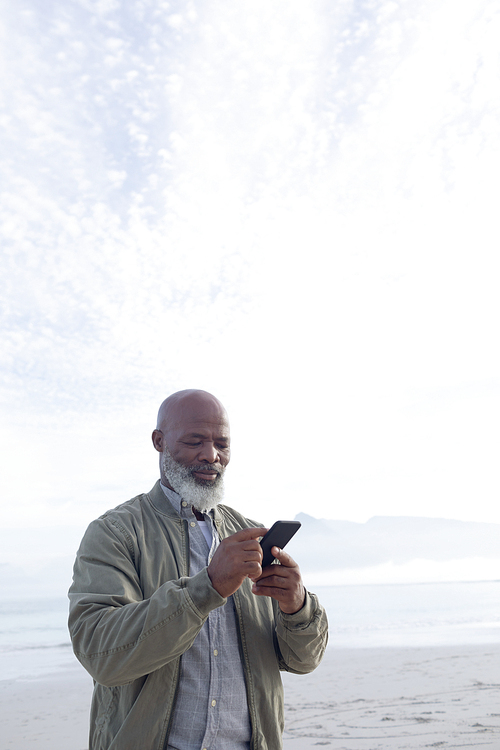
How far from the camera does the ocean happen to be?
1266 centimetres

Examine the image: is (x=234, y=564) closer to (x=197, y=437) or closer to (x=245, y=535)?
(x=245, y=535)

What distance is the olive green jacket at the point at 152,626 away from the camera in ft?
6.01

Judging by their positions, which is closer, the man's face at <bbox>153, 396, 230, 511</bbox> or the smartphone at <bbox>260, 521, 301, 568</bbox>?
the smartphone at <bbox>260, 521, 301, 568</bbox>

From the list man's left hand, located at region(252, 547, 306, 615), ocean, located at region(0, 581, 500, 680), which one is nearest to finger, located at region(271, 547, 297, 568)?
man's left hand, located at region(252, 547, 306, 615)

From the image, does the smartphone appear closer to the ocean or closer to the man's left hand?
the man's left hand

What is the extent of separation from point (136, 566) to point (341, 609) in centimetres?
2282

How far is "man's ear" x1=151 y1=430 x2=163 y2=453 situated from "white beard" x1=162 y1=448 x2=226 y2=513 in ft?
0.55

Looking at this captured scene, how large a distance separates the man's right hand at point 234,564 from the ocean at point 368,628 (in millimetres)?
10695

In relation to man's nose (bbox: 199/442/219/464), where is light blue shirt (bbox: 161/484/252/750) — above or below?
below

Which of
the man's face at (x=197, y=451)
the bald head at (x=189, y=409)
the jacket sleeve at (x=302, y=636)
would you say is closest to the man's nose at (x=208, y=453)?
the man's face at (x=197, y=451)

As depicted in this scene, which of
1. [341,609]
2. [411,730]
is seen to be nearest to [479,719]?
[411,730]

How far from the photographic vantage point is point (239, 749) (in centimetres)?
204

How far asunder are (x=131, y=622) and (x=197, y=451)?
2.65 ft

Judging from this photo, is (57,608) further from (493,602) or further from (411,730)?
(411,730)
